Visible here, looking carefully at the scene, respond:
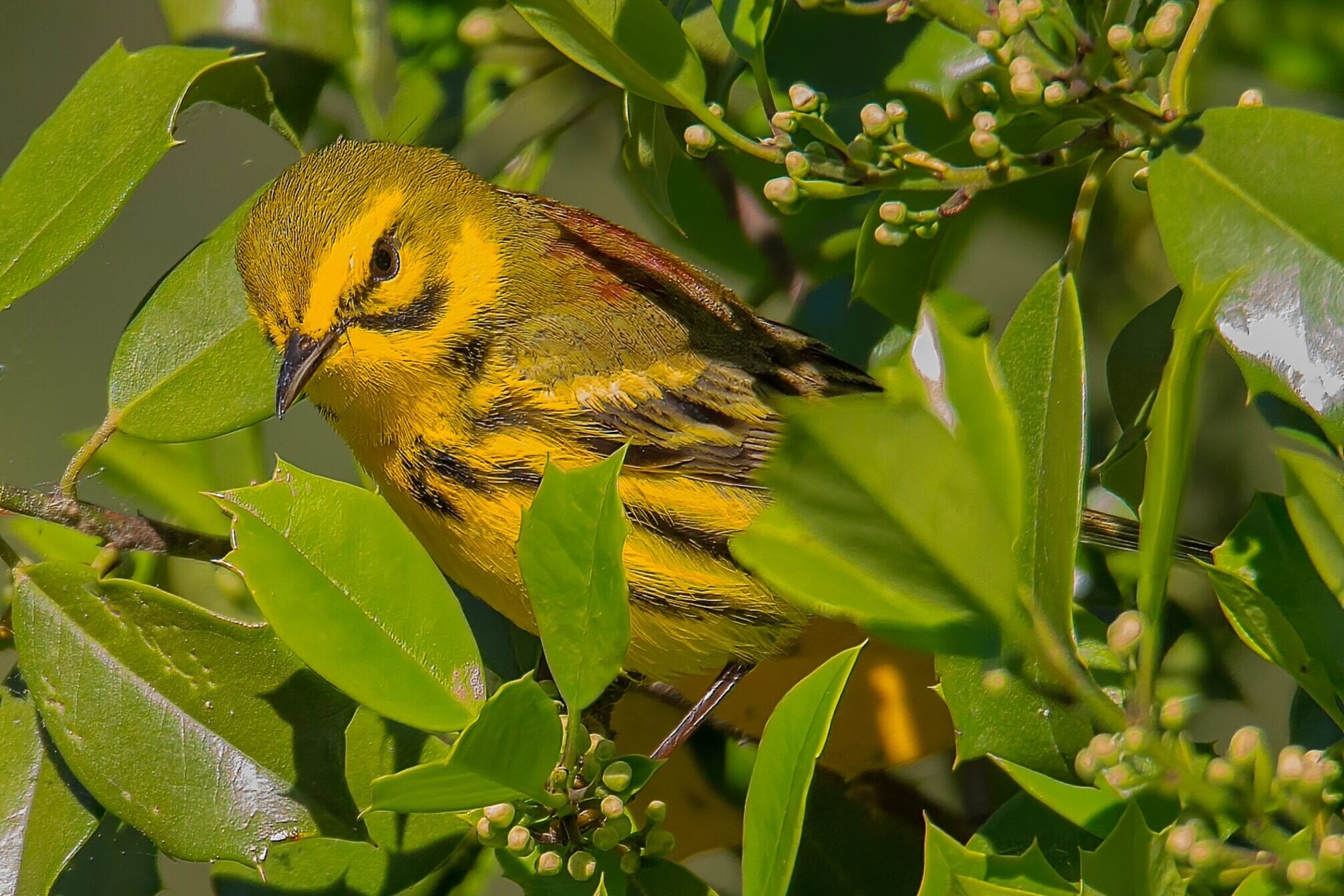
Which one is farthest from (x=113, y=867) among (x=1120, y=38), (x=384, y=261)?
(x=1120, y=38)

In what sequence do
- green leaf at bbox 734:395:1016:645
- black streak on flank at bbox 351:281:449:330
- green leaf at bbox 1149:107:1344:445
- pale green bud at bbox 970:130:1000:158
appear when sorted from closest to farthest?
green leaf at bbox 734:395:1016:645, green leaf at bbox 1149:107:1344:445, pale green bud at bbox 970:130:1000:158, black streak on flank at bbox 351:281:449:330

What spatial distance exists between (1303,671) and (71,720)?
4.16 feet

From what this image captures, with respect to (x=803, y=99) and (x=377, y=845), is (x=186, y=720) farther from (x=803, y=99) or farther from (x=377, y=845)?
(x=803, y=99)

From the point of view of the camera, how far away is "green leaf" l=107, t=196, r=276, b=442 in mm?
1763

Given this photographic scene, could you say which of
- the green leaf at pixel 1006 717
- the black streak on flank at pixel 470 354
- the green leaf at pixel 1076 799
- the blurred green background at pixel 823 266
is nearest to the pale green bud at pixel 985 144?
the blurred green background at pixel 823 266

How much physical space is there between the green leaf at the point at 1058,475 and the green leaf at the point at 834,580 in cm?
5

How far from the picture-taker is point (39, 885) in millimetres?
1544

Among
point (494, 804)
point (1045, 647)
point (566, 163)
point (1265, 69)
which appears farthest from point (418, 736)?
point (566, 163)

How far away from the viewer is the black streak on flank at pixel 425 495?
1.98 meters

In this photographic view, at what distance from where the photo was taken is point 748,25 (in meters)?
1.46

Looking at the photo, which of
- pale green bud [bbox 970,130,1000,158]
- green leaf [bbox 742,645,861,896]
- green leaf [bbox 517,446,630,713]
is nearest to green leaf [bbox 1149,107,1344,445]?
pale green bud [bbox 970,130,1000,158]

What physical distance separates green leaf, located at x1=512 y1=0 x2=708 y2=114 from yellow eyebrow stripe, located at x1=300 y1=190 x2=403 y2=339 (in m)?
0.72

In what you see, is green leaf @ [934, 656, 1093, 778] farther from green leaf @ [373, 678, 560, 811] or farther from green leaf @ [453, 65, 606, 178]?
green leaf @ [453, 65, 606, 178]

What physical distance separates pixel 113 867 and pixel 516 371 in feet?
3.06
